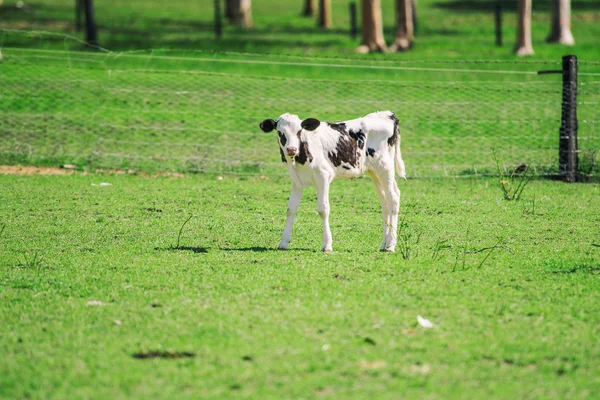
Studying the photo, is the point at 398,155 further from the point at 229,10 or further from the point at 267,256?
the point at 229,10

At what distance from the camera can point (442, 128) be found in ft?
59.7

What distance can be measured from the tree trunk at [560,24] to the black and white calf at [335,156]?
852 inches

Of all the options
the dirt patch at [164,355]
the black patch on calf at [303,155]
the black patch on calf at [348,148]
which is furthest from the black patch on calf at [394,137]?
the dirt patch at [164,355]

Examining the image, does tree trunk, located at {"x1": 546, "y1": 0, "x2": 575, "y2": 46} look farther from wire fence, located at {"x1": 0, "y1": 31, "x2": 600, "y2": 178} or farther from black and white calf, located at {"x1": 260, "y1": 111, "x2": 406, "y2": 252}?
black and white calf, located at {"x1": 260, "y1": 111, "x2": 406, "y2": 252}

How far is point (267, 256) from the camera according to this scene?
365 inches

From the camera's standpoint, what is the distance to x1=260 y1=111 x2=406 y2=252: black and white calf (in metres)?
9.19

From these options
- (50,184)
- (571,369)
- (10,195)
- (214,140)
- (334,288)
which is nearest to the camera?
(571,369)

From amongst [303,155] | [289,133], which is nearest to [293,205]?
[303,155]

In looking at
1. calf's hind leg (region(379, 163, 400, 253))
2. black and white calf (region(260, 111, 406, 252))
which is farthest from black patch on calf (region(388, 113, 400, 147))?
calf's hind leg (region(379, 163, 400, 253))

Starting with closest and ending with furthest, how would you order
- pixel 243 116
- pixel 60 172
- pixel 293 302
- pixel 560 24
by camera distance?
pixel 293 302 → pixel 60 172 → pixel 243 116 → pixel 560 24

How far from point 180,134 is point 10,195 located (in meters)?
5.30

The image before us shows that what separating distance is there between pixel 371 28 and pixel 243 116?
1054 centimetres

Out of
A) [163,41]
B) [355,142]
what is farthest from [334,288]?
[163,41]

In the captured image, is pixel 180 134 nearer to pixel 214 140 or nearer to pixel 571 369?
pixel 214 140
